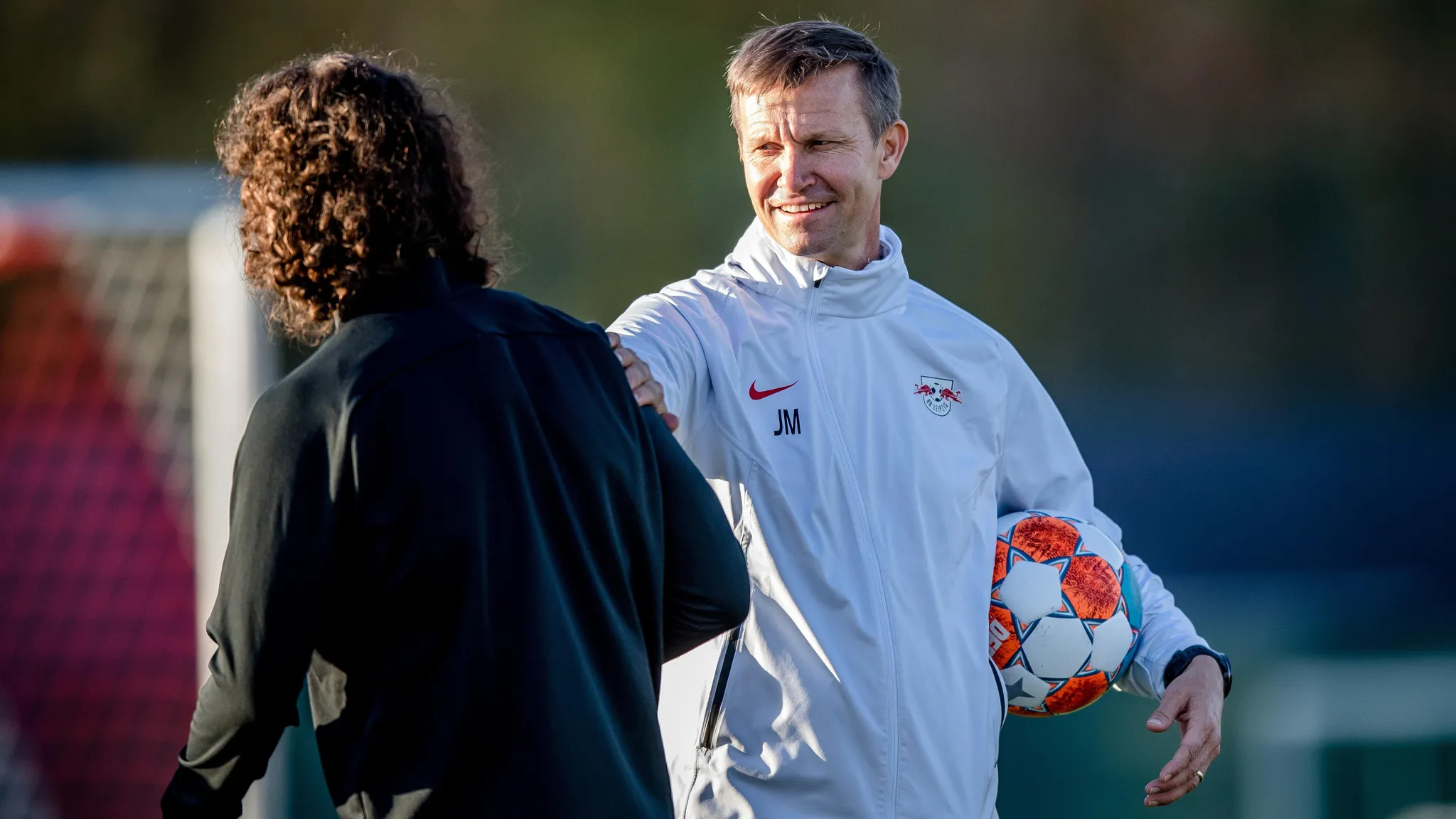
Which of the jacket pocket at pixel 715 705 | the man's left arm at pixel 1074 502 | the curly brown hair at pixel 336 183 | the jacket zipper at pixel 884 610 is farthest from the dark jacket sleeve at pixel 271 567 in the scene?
the man's left arm at pixel 1074 502

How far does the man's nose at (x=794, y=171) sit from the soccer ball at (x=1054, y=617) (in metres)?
0.68

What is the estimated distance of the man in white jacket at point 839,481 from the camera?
2084mm

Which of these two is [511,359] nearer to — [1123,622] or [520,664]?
[520,664]

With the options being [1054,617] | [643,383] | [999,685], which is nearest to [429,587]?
[643,383]

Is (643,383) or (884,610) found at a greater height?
(643,383)

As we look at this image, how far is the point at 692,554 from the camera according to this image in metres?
1.60

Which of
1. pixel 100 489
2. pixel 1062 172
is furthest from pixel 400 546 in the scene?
pixel 1062 172

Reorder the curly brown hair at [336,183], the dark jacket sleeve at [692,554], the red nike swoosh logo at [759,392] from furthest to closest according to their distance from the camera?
the red nike swoosh logo at [759,392] → the dark jacket sleeve at [692,554] → the curly brown hair at [336,183]

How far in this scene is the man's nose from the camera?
7.43ft

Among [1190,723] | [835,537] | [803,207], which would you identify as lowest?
[1190,723]

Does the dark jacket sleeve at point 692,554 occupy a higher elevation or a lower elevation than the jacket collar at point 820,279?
lower

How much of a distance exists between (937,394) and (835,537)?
1.08 feet

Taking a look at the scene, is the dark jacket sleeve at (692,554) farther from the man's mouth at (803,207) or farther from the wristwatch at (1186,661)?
the wristwatch at (1186,661)

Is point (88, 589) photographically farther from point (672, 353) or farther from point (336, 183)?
point (336, 183)
